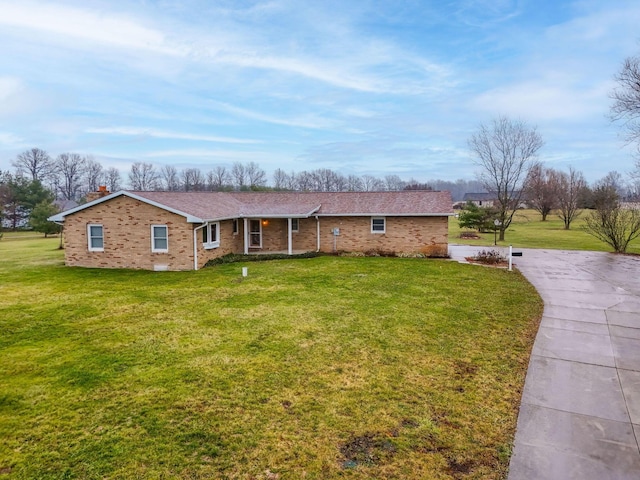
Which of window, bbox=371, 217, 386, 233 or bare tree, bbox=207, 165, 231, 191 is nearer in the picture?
window, bbox=371, 217, 386, 233

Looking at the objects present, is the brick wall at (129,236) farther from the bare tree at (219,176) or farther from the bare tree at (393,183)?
the bare tree at (393,183)

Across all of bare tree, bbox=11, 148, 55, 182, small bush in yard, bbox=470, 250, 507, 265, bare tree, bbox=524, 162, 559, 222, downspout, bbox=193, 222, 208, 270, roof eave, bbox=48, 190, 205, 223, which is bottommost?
small bush in yard, bbox=470, 250, 507, 265

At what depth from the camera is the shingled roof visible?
61.1ft

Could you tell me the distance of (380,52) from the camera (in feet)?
79.3

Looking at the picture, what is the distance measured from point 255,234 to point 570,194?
46.1m

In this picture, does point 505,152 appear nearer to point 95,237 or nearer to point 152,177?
point 95,237

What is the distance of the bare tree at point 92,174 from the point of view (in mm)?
77938

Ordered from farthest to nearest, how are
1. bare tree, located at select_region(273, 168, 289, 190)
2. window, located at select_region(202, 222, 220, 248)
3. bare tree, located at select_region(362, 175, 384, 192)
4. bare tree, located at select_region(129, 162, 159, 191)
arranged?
1. bare tree, located at select_region(362, 175, 384, 192)
2. bare tree, located at select_region(273, 168, 289, 190)
3. bare tree, located at select_region(129, 162, 159, 191)
4. window, located at select_region(202, 222, 220, 248)

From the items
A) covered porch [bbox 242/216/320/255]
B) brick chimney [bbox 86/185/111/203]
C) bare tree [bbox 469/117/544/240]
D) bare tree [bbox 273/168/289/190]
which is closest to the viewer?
brick chimney [bbox 86/185/111/203]

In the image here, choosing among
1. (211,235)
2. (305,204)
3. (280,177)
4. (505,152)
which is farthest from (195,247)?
(280,177)

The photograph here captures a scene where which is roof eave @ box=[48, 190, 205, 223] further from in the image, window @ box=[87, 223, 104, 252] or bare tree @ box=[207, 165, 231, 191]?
bare tree @ box=[207, 165, 231, 191]

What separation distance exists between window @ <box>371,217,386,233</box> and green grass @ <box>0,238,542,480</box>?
939 centimetres

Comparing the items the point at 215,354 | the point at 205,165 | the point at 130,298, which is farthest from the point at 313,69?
the point at 205,165

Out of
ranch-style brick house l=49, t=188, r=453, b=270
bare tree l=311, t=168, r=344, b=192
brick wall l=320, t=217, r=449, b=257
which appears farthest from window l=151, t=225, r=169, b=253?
bare tree l=311, t=168, r=344, b=192
